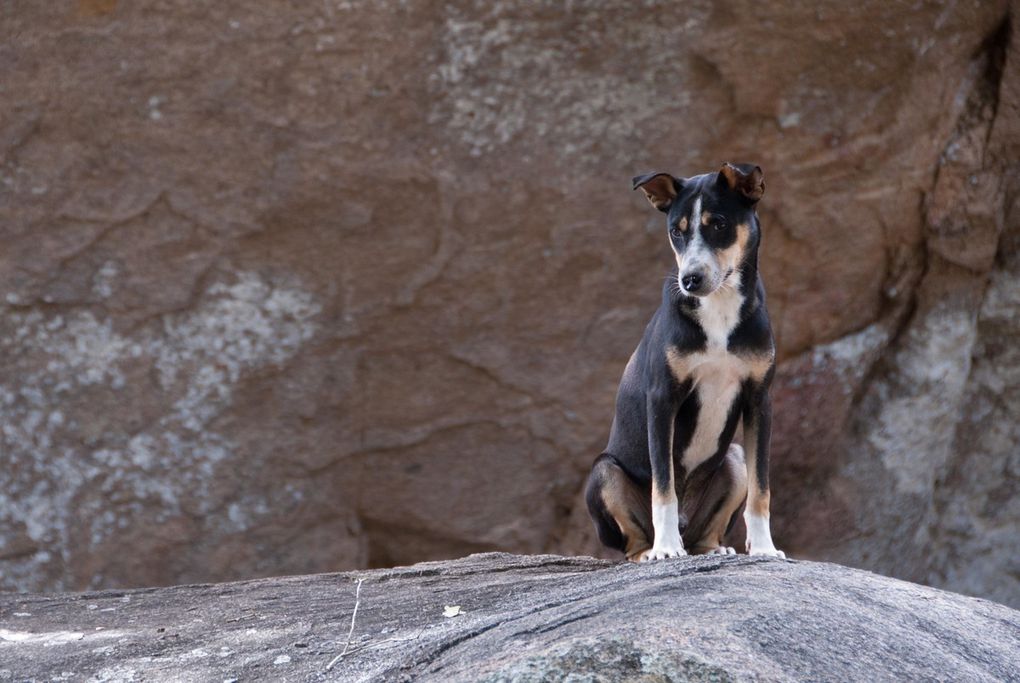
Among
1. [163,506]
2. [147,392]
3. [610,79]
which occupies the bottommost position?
[163,506]

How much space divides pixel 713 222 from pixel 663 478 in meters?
0.77

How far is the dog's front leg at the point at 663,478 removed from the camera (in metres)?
3.67

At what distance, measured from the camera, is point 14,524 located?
5.56m

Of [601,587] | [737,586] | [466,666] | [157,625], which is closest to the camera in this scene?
[466,666]

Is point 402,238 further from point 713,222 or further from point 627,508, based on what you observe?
point 713,222

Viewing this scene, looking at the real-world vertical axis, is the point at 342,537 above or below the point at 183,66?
below

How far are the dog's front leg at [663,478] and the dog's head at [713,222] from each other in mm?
365

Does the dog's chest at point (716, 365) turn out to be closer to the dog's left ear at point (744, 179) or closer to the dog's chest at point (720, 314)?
the dog's chest at point (720, 314)

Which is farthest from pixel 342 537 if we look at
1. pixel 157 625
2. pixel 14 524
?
pixel 157 625

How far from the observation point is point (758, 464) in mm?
3785

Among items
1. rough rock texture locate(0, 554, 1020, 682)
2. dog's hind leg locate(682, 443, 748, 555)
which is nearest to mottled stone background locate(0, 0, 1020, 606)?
rough rock texture locate(0, 554, 1020, 682)

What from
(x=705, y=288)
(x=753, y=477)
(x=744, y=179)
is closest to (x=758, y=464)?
(x=753, y=477)

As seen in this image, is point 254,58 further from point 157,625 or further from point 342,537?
point 157,625

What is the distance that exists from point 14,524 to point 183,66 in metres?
2.15
